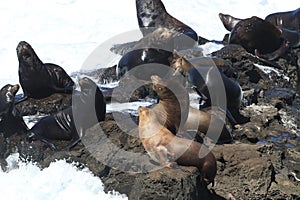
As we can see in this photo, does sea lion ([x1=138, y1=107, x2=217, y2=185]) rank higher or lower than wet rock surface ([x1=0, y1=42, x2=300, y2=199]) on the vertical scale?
higher

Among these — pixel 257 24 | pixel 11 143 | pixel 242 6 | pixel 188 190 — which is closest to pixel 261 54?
pixel 257 24

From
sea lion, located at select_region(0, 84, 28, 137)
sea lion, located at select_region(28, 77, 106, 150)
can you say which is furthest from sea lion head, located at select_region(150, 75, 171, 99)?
sea lion, located at select_region(0, 84, 28, 137)

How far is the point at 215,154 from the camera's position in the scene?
6.20 m

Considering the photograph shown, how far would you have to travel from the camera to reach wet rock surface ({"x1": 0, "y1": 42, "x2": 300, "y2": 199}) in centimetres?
523

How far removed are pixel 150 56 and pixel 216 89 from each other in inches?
98.7

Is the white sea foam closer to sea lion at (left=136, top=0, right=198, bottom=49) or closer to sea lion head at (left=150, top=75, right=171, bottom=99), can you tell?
sea lion head at (left=150, top=75, right=171, bottom=99)

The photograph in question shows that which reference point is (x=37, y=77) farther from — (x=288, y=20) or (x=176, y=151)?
(x=288, y=20)

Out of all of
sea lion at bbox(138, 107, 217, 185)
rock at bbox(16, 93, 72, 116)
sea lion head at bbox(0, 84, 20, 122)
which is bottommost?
rock at bbox(16, 93, 72, 116)

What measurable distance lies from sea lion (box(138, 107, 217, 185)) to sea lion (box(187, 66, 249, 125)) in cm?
229

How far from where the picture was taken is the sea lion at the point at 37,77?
960 centimetres

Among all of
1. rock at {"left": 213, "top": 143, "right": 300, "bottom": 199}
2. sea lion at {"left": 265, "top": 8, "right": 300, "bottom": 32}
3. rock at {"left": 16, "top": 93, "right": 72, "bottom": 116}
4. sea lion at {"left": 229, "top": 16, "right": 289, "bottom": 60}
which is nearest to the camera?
rock at {"left": 213, "top": 143, "right": 300, "bottom": 199}

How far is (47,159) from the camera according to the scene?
21.7 feet

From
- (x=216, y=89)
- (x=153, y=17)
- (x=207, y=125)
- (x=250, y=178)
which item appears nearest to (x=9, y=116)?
(x=207, y=125)

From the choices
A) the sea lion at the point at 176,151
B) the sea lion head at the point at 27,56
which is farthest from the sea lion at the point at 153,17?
the sea lion at the point at 176,151
